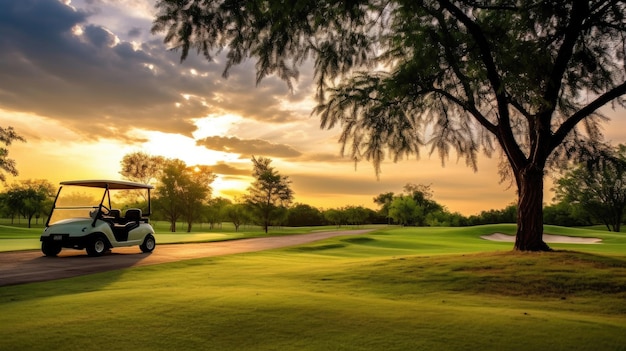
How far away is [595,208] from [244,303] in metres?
77.2

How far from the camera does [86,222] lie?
48.9ft

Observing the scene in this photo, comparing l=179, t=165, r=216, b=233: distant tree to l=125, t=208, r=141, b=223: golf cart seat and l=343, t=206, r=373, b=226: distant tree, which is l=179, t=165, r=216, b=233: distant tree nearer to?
l=125, t=208, r=141, b=223: golf cart seat

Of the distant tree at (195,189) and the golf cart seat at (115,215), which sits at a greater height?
the distant tree at (195,189)

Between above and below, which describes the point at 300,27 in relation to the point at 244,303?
above

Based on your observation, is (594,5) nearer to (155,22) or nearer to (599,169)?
(599,169)

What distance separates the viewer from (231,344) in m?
4.41

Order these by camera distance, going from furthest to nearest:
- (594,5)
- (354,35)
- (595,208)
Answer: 1. (595,208)
2. (594,5)
3. (354,35)

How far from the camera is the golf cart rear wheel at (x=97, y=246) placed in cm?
1492

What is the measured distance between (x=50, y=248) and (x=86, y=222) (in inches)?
62.0

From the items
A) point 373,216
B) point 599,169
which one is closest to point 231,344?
point 599,169

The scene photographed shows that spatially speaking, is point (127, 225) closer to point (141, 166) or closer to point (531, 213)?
point (531, 213)

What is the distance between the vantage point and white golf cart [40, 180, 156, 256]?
48.8 feet

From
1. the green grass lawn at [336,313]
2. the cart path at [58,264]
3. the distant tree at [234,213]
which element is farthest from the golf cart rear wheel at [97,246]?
the distant tree at [234,213]

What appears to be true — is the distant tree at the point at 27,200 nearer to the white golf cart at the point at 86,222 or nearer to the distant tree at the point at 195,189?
the distant tree at the point at 195,189
